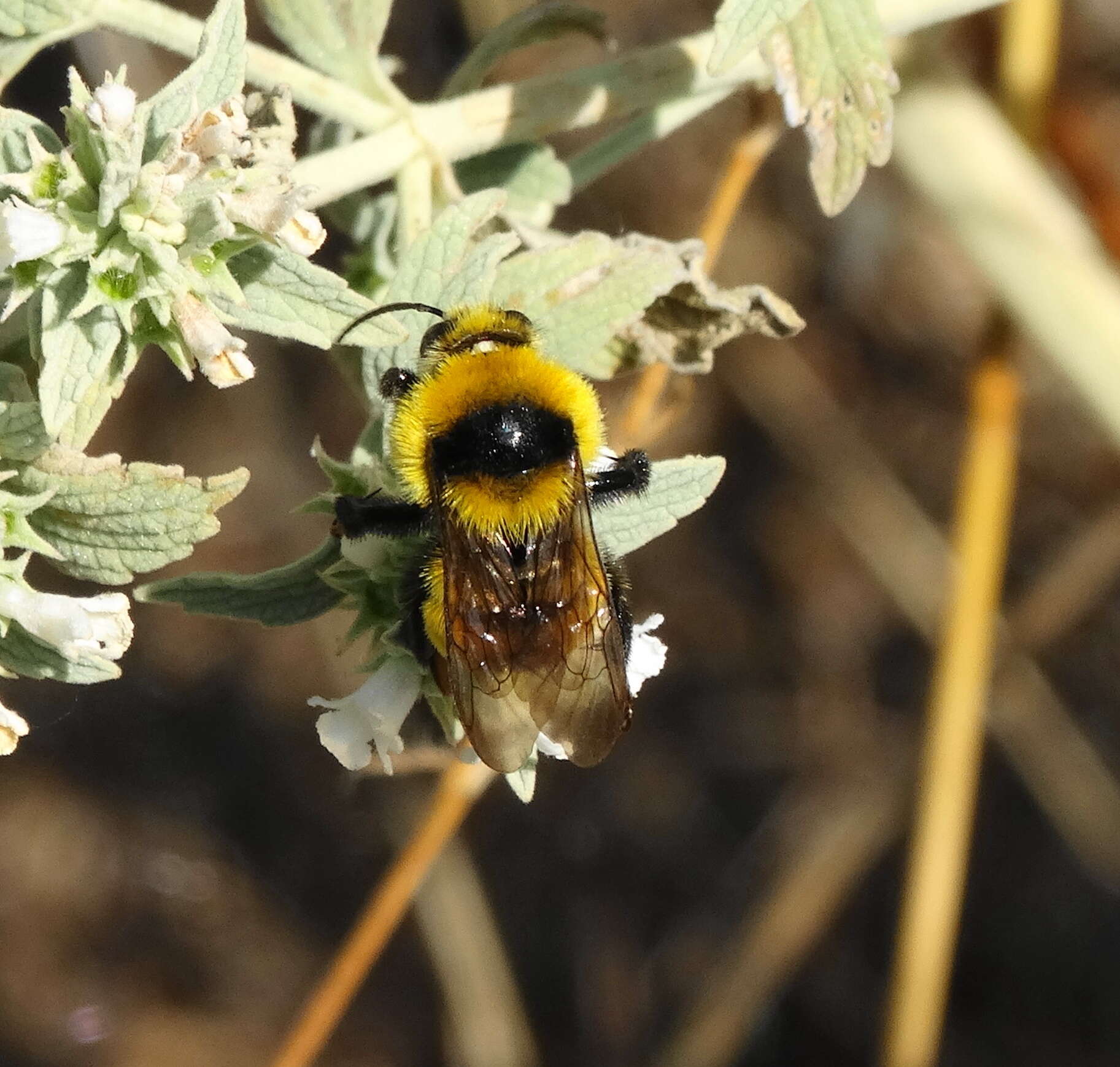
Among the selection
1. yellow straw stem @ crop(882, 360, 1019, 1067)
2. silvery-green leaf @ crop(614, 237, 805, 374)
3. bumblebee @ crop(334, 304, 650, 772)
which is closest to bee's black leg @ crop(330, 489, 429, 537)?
bumblebee @ crop(334, 304, 650, 772)

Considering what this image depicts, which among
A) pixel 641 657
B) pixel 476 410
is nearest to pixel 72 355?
pixel 476 410

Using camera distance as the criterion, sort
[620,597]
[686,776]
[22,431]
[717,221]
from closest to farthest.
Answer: [22,431] < [620,597] < [717,221] < [686,776]

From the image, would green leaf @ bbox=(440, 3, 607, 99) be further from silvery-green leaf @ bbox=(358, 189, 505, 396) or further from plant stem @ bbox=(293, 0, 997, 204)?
silvery-green leaf @ bbox=(358, 189, 505, 396)

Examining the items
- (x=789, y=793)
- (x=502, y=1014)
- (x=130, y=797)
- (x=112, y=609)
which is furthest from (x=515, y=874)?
(x=112, y=609)

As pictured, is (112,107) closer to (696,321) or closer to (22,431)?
(22,431)

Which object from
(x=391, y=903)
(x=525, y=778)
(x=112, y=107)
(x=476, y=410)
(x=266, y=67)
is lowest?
(x=391, y=903)

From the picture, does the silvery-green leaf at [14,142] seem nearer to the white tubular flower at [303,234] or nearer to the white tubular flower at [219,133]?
the white tubular flower at [219,133]

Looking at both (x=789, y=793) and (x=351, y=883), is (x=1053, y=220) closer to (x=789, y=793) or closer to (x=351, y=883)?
(x=789, y=793)

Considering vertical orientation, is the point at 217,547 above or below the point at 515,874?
above
